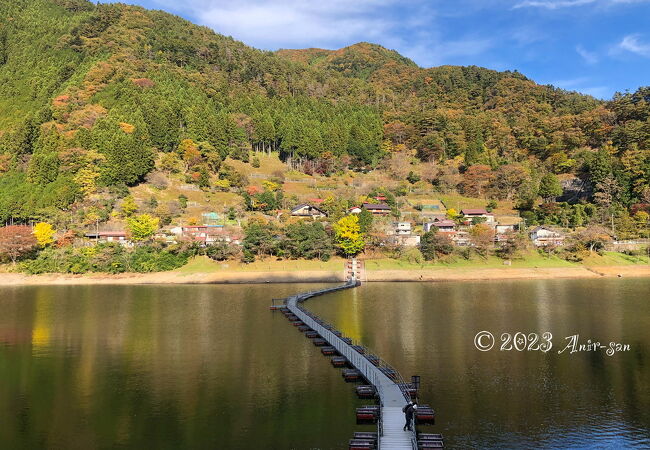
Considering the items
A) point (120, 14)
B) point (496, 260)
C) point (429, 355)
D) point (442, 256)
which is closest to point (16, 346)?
point (429, 355)

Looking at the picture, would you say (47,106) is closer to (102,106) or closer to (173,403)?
(102,106)

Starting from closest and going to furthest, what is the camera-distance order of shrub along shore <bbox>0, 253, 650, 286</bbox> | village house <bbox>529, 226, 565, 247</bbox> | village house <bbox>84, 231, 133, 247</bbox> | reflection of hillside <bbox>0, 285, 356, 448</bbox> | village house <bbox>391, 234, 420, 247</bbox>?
reflection of hillside <bbox>0, 285, 356, 448</bbox> < shrub along shore <bbox>0, 253, 650, 286</bbox> < village house <bbox>84, 231, 133, 247</bbox> < village house <bbox>391, 234, 420, 247</bbox> < village house <bbox>529, 226, 565, 247</bbox>

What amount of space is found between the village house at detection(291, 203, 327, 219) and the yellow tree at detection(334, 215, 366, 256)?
12.0 metres

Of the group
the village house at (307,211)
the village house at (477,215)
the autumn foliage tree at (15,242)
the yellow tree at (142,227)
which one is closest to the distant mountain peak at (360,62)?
the village house at (477,215)

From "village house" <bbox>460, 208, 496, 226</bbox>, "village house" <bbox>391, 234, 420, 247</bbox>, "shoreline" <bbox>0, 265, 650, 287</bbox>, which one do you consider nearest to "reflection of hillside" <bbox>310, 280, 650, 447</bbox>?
"shoreline" <bbox>0, 265, 650, 287</bbox>

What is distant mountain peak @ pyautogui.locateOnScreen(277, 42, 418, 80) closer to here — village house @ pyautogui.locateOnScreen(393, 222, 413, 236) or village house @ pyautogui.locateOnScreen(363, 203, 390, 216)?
village house @ pyautogui.locateOnScreen(363, 203, 390, 216)

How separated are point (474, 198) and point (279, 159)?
38.1 m

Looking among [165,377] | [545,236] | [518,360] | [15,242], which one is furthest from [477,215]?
[165,377]

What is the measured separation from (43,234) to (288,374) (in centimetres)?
5190

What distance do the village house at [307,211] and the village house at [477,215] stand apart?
21357 mm

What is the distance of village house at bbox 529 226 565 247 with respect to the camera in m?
68.7

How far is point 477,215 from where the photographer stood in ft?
263

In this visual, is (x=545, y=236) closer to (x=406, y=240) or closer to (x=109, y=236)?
(x=406, y=240)

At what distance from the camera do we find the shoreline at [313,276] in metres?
60.8
